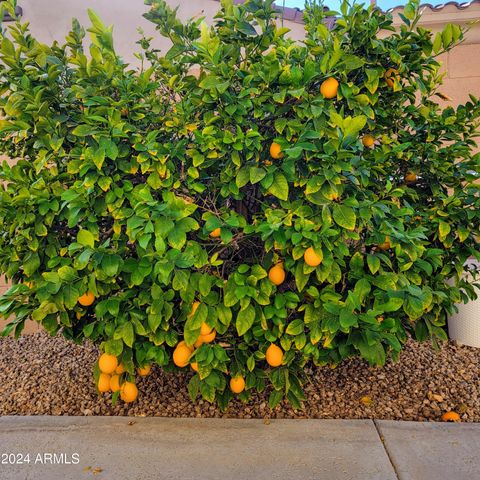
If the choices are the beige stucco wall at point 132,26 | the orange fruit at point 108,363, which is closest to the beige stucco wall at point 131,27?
the beige stucco wall at point 132,26

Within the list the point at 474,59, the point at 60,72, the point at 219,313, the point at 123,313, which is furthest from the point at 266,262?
the point at 474,59

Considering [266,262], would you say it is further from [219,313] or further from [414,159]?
[414,159]

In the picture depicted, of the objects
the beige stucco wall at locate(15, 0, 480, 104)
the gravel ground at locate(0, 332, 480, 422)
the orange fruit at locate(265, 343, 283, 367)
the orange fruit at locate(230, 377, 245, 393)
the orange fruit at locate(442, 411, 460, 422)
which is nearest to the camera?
the orange fruit at locate(265, 343, 283, 367)

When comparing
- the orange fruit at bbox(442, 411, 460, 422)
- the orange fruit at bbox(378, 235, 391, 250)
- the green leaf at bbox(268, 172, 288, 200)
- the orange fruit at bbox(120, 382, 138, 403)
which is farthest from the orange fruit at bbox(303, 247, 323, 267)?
the orange fruit at bbox(442, 411, 460, 422)

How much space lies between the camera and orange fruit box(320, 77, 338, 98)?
244cm

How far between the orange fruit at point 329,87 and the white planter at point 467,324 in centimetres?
226

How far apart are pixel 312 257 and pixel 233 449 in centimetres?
110

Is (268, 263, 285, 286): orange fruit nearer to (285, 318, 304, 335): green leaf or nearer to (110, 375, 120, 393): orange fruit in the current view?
(285, 318, 304, 335): green leaf

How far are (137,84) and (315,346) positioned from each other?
5.51 ft

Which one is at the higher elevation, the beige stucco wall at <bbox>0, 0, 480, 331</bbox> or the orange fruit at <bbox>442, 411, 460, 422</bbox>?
the beige stucco wall at <bbox>0, 0, 480, 331</bbox>

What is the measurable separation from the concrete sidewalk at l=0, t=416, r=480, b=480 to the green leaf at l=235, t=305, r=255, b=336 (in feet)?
2.12

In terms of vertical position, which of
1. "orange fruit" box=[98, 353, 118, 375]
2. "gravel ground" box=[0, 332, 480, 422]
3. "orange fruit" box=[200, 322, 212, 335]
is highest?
"orange fruit" box=[200, 322, 212, 335]

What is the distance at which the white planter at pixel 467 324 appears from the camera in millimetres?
3852

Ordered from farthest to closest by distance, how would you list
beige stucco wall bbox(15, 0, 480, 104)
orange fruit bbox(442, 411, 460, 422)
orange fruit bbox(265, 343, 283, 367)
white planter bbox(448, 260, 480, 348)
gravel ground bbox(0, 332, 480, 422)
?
beige stucco wall bbox(15, 0, 480, 104) < white planter bbox(448, 260, 480, 348) < gravel ground bbox(0, 332, 480, 422) < orange fruit bbox(442, 411, 460, 422) < orange fruit bbox(265, 343, 283, 367)
